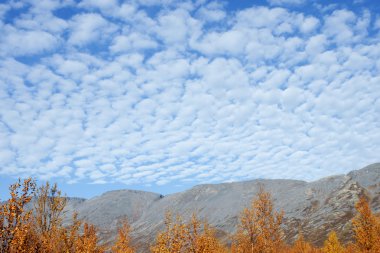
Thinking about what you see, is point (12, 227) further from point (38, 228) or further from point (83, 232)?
point (83, 232)

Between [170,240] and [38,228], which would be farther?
[38,228]

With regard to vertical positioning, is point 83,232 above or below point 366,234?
above

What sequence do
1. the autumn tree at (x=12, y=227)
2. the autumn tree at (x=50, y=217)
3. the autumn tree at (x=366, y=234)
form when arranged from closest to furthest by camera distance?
the autumn tree at (x=12, y=227) < the autumn tree at (x=50, y=217) < the autumn tree at (x=366, y=234)

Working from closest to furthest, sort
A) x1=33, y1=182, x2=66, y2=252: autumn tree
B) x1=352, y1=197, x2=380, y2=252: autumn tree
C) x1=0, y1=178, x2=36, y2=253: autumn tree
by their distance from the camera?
1. x1=0, y1=178, x2=36, y2=253: autumn tree
2. x1=33, y1=182, x2=66, y2=252: autumn tree
3. x1=352, y1=197, x2=380, y2=252: autumn tree

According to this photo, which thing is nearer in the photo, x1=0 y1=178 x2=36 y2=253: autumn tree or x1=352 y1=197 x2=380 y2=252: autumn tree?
x1=0 y1=178 x2=36 y2=253: autumn tree

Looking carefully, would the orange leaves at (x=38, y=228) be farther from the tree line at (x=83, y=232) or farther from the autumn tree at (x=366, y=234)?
the autumn tree at (x=366, y=234)

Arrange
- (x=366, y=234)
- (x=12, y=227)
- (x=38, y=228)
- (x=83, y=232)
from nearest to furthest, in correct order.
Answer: (x=12, y=227)
(x=38, y=228)
(x=83, y=232)
(x=366, y=234)

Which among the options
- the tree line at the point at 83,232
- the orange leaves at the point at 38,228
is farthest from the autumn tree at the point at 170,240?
the orange leaves at the point at 38,228

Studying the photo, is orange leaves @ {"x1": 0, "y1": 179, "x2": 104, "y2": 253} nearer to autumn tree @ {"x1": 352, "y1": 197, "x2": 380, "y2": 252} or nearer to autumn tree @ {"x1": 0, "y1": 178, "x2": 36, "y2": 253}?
autumn tree @ {"x1": 0, "y1": 178, "x2": 36, "y2": 253}

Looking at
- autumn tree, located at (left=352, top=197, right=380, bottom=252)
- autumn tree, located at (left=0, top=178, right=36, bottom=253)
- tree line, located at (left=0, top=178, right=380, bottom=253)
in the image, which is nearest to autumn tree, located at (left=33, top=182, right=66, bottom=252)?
tree line, located at (left=0, top=178, right=380, bottom=253)

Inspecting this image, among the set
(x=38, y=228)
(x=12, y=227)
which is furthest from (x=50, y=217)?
(x=12, y=227)

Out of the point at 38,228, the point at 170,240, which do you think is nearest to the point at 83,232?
the point at 38,228

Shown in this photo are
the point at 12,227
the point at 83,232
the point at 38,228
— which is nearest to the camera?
the point at 12,227

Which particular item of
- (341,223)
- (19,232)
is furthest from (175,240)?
(341,223)
